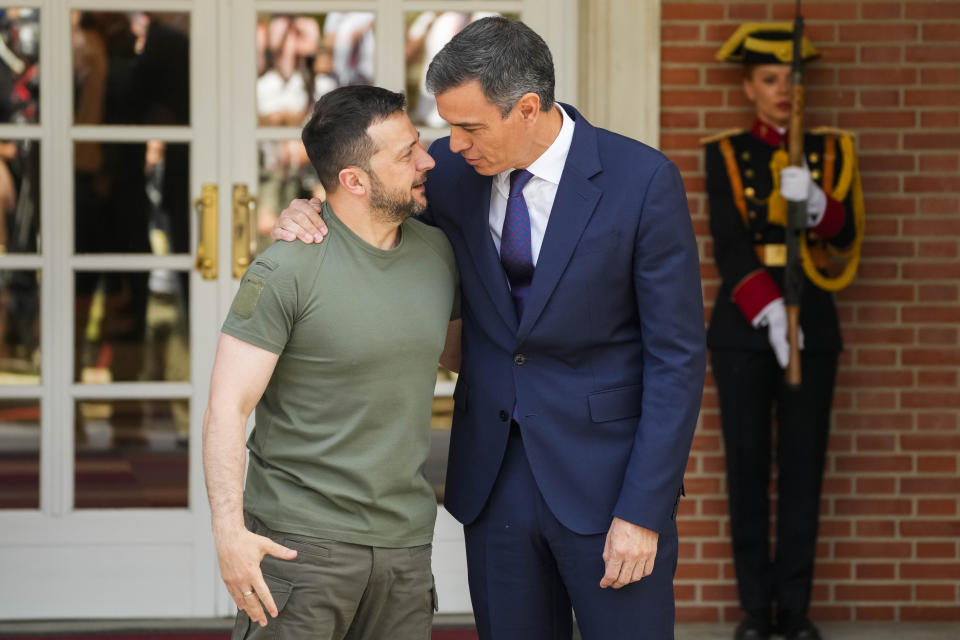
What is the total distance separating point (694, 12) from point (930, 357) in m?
1.32

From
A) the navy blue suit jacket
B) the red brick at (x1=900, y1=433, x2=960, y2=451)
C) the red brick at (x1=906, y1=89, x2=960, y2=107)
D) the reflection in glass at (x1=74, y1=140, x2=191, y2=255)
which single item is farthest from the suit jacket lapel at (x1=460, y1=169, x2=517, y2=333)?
the red brick at (x1=900, y1=433, x2=960, y2=451)

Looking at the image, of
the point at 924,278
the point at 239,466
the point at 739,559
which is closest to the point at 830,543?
the point at 739,559

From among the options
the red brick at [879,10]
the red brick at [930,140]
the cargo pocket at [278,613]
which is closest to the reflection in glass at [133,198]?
the cargo pocket at [278,613]

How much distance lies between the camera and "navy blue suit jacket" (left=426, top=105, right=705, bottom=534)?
2188 millimetres

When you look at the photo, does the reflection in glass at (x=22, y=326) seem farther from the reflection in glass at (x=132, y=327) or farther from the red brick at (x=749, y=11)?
the red brick at (x=749, y=11)

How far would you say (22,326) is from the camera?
13.2ft

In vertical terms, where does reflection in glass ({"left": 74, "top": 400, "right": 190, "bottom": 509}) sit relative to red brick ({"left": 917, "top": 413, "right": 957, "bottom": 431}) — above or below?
below

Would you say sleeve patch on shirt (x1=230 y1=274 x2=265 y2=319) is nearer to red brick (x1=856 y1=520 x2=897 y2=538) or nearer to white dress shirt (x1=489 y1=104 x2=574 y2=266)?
white dress shirt (x1=489 y1=104 x2=574 y2=266)

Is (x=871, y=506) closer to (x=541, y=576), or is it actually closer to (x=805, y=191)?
(x=805, y=191)

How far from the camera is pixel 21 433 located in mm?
4004

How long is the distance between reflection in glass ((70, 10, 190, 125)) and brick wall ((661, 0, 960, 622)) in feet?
5.03

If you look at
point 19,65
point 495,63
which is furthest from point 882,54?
point 19,65

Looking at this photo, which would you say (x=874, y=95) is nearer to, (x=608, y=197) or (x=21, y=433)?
(x=608, y=197)

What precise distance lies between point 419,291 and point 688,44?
2.00 metres
